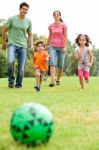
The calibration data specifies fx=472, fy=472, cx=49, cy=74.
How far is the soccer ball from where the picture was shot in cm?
429

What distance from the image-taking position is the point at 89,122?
19.6ft

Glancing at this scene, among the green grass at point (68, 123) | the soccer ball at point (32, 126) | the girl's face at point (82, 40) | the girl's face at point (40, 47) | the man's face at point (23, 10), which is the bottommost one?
the green grass at point (68, 123)

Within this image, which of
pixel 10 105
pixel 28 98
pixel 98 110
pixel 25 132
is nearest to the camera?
pixel 25 132

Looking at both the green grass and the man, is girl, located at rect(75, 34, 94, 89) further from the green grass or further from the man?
the green grass

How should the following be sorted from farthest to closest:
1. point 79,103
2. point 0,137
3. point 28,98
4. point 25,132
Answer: point 28,98
point 79,103
point 0,137
point 25,132

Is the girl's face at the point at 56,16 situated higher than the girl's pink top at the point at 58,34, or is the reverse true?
the girl's face at the point at 56,16

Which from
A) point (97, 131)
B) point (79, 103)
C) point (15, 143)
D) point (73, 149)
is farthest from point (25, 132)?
point (79, 103)

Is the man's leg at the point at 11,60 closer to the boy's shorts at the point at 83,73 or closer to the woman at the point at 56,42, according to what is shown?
the woman at the point at 56,42

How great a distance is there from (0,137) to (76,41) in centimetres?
825

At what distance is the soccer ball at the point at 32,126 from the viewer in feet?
14.1

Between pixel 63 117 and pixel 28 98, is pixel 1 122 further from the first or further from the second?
pixel 28 98

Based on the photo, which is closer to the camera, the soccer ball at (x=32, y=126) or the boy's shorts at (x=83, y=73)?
the soccer ball at (x=32, y=126)

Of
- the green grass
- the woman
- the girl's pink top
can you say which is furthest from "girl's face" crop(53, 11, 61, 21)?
the green grass

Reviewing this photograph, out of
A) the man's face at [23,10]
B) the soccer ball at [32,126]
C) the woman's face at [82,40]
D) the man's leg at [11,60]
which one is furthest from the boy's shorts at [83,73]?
the soccer ball at [32,126]
